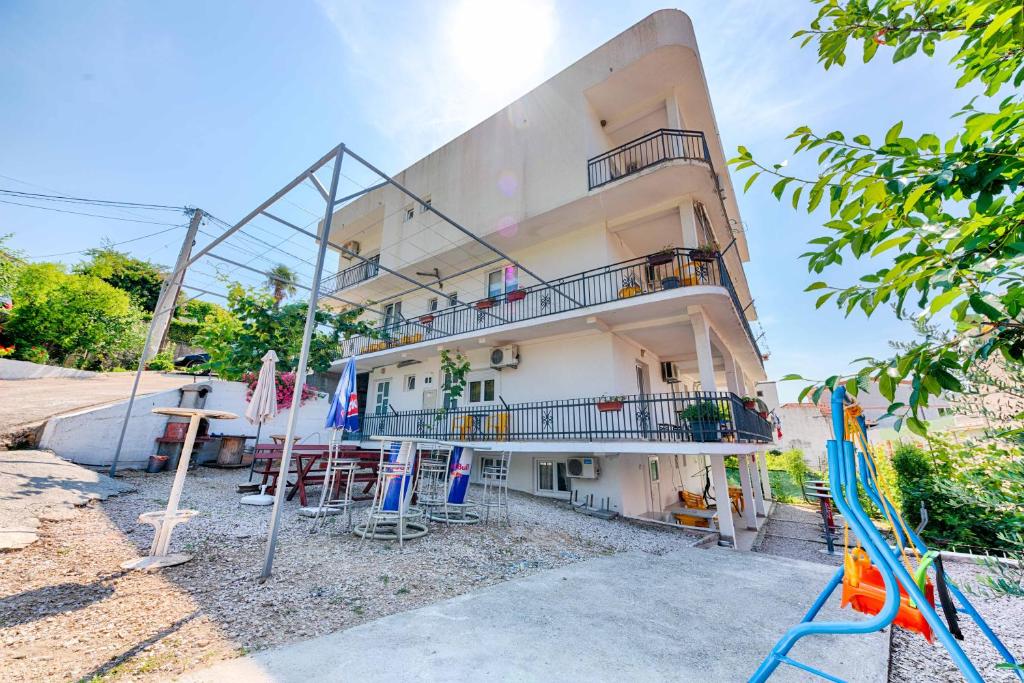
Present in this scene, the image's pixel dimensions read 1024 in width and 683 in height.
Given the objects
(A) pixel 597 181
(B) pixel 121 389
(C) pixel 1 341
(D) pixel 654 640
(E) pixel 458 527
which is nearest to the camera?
(D) pixel 654 640

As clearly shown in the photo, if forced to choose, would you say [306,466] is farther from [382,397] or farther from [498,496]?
[382,397]

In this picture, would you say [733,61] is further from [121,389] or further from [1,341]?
[1,341]

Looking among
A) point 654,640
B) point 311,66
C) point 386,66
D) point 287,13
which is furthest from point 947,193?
point 311,66

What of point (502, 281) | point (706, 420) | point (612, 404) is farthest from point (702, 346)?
point (502, 281)

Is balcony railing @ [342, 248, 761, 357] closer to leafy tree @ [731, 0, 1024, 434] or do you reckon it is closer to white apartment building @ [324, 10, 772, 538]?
white apartment building @ [324, 10, 772, 538]

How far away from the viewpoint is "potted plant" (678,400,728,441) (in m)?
7.75

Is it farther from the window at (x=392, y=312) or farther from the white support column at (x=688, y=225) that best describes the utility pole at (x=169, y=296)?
the white support column at (x=688, y=225)

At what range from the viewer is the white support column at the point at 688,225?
30.5 feet

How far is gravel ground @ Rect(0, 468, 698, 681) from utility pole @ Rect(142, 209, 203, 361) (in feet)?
13.6

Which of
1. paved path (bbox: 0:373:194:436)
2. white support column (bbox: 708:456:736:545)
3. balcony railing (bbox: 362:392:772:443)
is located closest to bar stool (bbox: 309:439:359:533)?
balcony railing (bbox: 362:392:772:443)

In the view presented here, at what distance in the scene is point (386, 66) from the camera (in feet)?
23.4

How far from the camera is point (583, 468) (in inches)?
385

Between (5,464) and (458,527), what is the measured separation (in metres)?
7.17

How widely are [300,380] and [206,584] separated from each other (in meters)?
2.01
